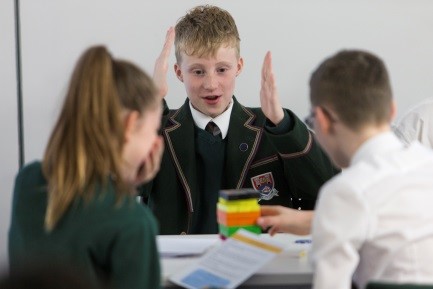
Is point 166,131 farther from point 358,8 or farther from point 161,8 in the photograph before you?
point 358,8

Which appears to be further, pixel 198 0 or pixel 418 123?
pixel 198 0

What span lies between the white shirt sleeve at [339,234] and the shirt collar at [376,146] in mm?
165

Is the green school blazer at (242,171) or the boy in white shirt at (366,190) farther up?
the boy in white shirt at (366,190)

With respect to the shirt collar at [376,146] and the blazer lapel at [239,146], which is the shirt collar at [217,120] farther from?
the shirt collar at [376,146]

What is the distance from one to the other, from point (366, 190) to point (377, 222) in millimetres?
76

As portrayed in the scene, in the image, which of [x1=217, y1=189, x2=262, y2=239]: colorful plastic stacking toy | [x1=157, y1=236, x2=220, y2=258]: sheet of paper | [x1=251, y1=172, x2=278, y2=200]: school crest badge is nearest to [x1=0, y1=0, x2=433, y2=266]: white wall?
[x1=251, y1=172, x2=278, y2=200]: school crest badge

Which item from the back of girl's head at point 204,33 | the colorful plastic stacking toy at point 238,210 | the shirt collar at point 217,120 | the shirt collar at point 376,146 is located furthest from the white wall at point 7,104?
the shirt collar at point 376,146

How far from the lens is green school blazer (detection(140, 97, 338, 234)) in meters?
→ 2.58

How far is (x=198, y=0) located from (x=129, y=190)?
6.37ft

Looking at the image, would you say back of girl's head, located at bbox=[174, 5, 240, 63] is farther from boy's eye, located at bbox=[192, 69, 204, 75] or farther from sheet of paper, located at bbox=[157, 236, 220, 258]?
sheet of paper, located at bbox=[157, 236, 220, 258]

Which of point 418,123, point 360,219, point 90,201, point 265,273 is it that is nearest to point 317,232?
point 360,219

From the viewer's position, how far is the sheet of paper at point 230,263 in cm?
180

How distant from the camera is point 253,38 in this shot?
3.38m

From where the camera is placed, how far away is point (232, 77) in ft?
9.00
